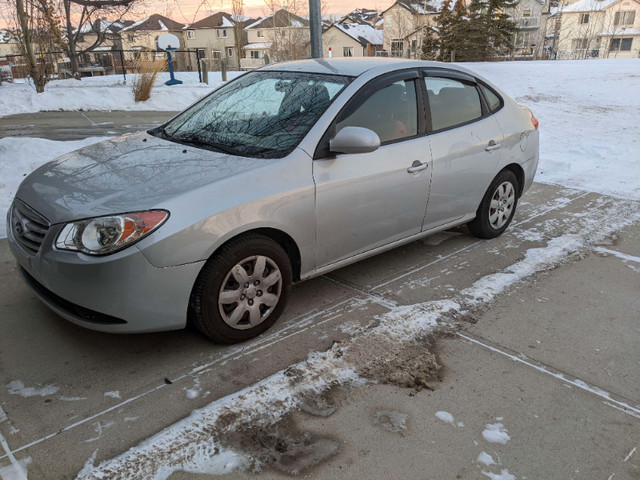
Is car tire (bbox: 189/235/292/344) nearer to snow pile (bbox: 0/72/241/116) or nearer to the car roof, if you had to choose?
the car roof

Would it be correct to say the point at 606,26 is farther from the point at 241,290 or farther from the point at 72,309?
the point at 72,309

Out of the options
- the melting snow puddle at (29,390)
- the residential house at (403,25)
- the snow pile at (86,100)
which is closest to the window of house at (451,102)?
the melting snow puddle at (29,390)

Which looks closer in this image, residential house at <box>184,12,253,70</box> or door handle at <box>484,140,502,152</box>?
door handle at <box>484,140,502,152</box>

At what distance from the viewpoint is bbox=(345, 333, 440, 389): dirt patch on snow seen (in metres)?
→ 3.01

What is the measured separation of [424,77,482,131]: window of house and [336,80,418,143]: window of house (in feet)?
0.74

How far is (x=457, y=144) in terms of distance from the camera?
4.35m

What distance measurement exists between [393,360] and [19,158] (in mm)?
6092

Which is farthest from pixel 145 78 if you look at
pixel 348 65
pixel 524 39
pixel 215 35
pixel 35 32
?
pixel 524 39

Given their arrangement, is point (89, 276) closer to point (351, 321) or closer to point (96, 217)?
point (96, 217)

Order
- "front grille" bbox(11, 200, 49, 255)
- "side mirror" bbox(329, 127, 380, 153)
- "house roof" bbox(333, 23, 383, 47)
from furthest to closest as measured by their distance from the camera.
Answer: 1. "house roof" bbox(333, 23, 383, 47)
2. "side mirror" bbox(329, 127, 380, 153)
3. "front grille" bbox(11, 200, 49, 255)

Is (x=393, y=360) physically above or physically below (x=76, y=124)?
below

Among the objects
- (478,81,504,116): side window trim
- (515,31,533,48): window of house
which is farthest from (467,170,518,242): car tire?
(515,31,533,48): window of house

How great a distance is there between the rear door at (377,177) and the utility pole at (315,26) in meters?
3.22

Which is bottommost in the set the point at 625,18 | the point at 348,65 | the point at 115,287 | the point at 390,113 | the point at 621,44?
the point at 115,287
